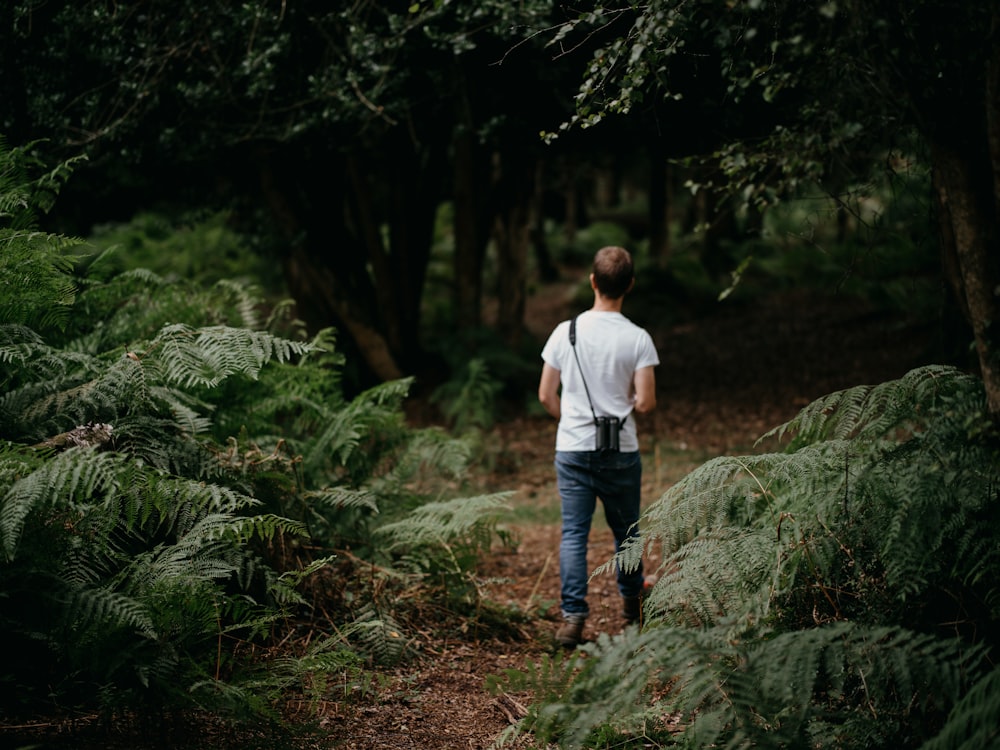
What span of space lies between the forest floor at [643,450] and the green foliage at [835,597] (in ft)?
2.73

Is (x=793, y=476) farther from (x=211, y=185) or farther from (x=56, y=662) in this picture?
(x=211, y=185)

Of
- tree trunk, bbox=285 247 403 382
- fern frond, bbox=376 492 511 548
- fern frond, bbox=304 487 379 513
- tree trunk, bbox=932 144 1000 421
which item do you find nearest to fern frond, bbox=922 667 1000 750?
tree trunk, bbox=932 144 1000 421

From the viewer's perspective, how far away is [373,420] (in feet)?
17.8

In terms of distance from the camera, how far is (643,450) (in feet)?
31.8

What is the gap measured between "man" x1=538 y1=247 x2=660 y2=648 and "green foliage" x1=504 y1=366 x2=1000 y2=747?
837 mm

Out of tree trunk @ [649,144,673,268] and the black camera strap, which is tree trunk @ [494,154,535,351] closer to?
tree trunk @ [649,144,673,268]

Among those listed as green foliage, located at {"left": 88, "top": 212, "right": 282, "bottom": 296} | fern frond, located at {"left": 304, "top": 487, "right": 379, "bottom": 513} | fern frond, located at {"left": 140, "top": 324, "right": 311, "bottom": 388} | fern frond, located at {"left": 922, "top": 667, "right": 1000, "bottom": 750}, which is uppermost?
green foliage, located at {"left": 88, "top": 212, "right": 282, "bottom": 296}

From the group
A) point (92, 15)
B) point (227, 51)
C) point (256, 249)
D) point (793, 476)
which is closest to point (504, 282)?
point (256, 249)

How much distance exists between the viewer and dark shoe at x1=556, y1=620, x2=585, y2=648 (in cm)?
467

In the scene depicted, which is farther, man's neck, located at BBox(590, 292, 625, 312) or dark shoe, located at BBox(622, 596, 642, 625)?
dark shoe, located at BBox(622, 596, 642, 625)

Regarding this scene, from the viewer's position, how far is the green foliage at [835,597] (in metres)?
2.56

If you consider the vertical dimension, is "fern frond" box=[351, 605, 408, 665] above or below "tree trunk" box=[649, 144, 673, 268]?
below

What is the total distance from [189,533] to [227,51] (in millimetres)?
5608

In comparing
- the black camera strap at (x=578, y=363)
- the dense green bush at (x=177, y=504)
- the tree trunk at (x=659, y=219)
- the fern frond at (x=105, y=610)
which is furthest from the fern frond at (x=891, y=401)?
the tree trunk at (x=659, y=219)
